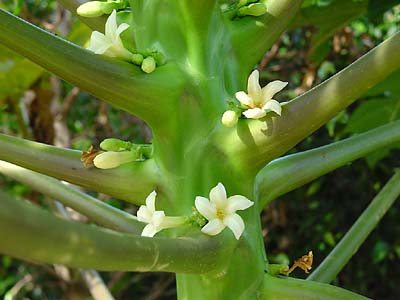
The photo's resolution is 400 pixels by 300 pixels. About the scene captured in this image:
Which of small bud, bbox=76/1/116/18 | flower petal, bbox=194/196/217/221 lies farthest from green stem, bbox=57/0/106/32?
flower petal, bbox=194/196/217/221

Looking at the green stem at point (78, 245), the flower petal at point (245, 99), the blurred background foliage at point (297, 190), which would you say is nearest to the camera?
the green stem at point (78, 245)

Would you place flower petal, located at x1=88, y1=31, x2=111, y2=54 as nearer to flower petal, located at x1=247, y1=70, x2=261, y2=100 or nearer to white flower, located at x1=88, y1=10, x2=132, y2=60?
white flower, located at x1=88, y1=10, x2=132, y2=60

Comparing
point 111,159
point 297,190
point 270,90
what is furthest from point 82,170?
point 297,190

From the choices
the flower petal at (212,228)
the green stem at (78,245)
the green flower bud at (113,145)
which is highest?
the green flower bud at (113,145)

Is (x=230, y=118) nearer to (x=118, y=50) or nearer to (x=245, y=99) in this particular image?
(x=245, y=99)

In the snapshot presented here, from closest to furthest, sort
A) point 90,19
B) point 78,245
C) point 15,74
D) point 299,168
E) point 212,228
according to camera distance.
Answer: point 78,245 < point 212,228 < point 299,168 < point 90,19 < point 15,74

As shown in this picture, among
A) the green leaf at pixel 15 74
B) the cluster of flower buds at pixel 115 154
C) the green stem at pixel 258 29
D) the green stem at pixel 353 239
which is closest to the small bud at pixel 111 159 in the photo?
the cluster of flower buds at pixel 115 154

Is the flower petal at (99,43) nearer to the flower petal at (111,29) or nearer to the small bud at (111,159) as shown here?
the flower petal at (111,29)
